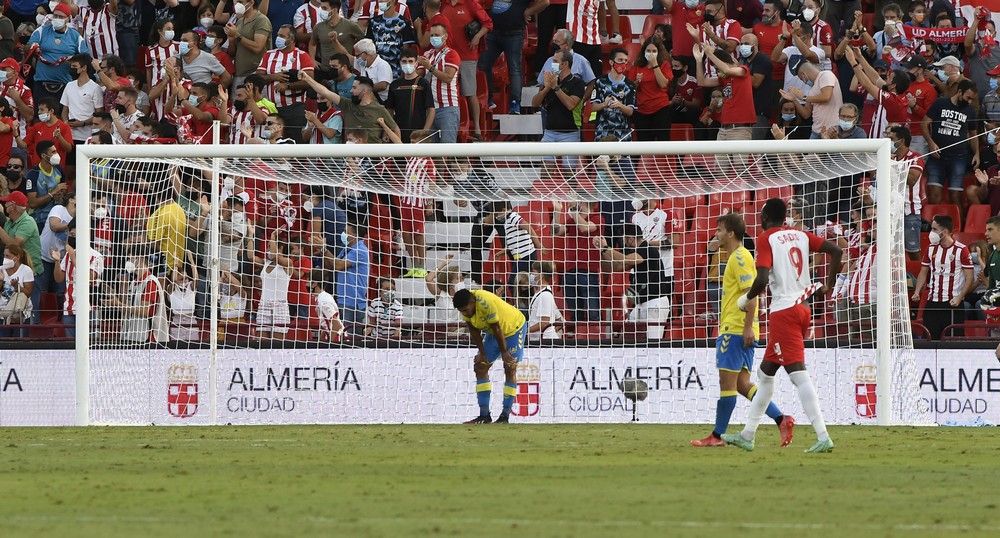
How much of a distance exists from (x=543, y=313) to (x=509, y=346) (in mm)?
1909

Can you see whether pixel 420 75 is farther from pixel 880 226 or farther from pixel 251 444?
pixel 251 444

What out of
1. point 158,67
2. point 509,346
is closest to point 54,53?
point 158,67

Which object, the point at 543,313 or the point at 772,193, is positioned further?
the point at 772,193

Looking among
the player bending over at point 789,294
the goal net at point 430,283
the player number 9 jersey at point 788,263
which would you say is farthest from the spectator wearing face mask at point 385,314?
the player number 9 jersey at point 788,263

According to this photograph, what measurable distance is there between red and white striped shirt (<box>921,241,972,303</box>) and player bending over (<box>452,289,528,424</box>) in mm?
5556

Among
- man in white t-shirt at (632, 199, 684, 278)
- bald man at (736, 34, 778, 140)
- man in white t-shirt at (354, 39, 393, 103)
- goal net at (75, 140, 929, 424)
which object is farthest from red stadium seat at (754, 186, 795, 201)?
man in white t-shirt at (354, 39, 393, 103)

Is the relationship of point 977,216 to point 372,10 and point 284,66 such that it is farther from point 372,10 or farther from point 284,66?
point 284,66

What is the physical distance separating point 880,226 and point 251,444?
289 inches

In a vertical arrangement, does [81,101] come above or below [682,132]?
above

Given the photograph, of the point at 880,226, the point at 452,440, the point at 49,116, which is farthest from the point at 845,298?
the point at 49,116

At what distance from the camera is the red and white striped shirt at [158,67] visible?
24.2m

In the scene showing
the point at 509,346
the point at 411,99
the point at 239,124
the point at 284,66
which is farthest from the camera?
the point at 284,66

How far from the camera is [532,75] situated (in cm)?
2561

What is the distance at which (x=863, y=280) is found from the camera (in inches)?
764
